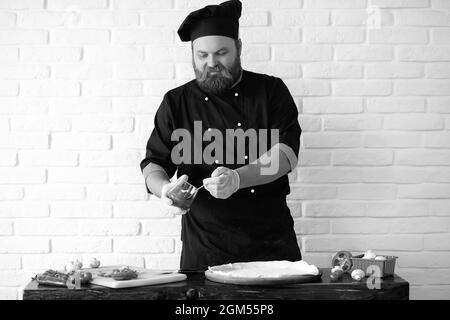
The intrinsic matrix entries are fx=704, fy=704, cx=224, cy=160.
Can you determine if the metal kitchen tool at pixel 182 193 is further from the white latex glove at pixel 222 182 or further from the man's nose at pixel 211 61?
the man's nose at pixel 211 61

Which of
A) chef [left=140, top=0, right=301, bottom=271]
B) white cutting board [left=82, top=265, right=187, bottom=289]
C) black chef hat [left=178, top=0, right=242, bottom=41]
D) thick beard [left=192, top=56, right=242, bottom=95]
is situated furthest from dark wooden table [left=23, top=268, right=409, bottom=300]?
black chef hat [left=178, top=0, right=242, bottom=41]

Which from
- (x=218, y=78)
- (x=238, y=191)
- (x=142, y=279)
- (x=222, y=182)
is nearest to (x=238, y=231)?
(x=238, y=191)

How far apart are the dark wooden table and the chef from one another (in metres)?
0.75

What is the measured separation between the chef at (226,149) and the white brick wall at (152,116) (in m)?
0.42

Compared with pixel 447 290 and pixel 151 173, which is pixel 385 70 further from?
pixel 151 173

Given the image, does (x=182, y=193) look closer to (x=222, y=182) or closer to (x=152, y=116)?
(x=222, y=182)

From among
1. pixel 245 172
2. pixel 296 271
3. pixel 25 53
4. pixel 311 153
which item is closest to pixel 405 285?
pixel 296 271

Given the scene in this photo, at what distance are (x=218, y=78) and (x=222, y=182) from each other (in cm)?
58

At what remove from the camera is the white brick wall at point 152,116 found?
11.5 feet

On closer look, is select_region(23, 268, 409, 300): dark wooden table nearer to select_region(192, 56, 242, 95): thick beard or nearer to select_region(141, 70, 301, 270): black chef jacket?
select_region(141, 70, 301, 270): black chef jacket

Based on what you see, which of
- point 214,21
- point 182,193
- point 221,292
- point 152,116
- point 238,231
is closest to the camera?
point 221,292

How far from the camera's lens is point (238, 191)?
9.68 ft

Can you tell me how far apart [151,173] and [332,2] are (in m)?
1.34

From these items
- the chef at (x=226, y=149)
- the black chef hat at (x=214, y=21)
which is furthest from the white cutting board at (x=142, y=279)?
the black chef hat at (x=214, y=21)
